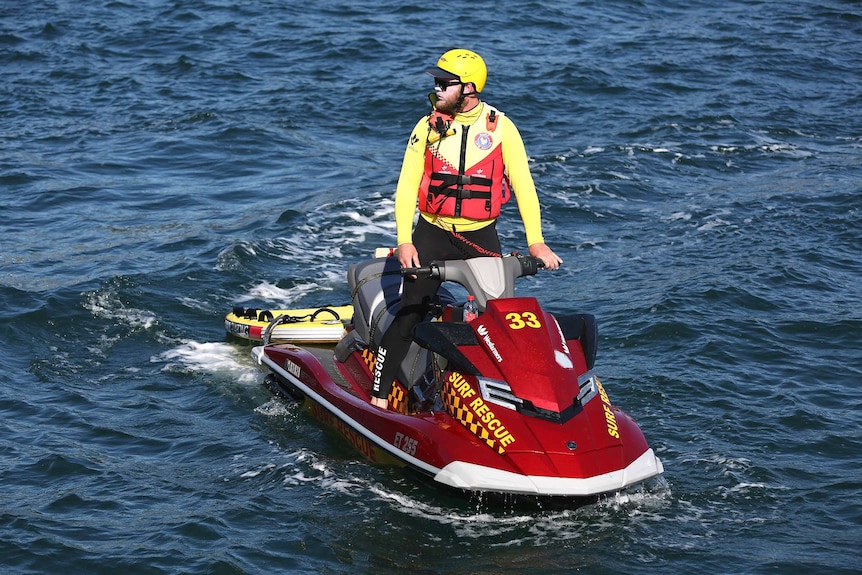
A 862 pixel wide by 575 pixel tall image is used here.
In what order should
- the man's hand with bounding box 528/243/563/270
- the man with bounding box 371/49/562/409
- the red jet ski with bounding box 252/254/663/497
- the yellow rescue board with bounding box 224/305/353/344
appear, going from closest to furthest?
1. the red jet ski with bounding box 252/254/663/497
2. the man's hand with bounding box 528/243/563/270
3. the man with bounding box 371/49/562/409
4. the yellow rescue board with bounding box 224/305/353/344

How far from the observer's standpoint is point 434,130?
7.61 m

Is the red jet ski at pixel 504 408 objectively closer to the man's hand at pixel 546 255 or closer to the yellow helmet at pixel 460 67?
the man's hand at pixel 546 255

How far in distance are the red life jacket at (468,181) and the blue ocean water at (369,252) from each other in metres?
1.83

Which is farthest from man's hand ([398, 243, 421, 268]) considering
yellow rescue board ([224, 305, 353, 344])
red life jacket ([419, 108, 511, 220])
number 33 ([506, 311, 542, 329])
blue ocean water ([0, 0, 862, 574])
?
yellow rescue board ([224, 305, 353, 344])

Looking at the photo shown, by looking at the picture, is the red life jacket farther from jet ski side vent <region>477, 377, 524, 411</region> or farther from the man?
jet ski side vent <region>477, 377, 524, 411</region>

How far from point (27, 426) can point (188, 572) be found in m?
2.87

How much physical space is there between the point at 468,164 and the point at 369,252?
19.1 feet

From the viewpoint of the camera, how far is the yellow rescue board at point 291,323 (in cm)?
1003

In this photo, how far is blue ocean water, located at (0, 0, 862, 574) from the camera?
23.5 feet

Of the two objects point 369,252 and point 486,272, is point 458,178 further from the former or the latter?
point 369,252

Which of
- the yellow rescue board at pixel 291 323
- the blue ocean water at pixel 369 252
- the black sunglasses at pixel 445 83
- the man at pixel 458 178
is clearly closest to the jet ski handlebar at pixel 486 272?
the man at pixel 458 178

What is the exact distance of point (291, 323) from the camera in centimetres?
1017

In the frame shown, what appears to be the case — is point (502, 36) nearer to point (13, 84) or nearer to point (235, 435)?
point (13, 84)

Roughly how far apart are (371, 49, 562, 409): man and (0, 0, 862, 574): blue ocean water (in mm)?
1569
